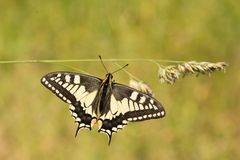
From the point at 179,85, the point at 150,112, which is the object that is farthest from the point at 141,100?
the point at 179,85

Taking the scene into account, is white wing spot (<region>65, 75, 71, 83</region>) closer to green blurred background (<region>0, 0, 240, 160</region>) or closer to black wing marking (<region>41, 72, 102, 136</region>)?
black wing marking (<region>41, 72, 102, 136</region>)

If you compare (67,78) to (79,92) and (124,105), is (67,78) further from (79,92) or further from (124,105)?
(124,105)

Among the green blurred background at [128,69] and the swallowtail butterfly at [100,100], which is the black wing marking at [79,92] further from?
the green blurred background at [128,69]

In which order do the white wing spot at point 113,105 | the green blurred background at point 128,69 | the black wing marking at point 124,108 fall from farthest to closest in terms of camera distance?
1. the green blurred background at point 128,69
2. the white wing spot at point 113,105
3. the black wing marking at point 124,108

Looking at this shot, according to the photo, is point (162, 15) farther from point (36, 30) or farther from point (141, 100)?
point (141, 100)

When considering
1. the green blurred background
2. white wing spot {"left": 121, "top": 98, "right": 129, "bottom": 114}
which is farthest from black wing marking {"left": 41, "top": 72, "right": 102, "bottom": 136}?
the green blurred background

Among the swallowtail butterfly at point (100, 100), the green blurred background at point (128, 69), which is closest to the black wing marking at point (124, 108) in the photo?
the swallowtail butterfly at point (100, 100)

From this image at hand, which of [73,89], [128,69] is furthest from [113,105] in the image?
[128,69]
